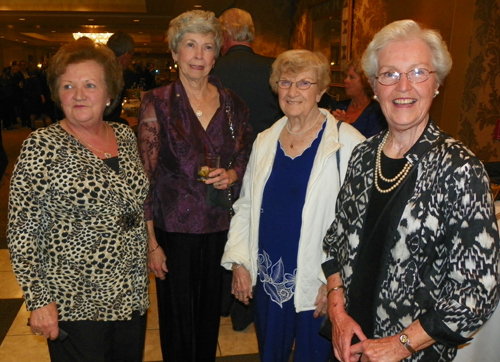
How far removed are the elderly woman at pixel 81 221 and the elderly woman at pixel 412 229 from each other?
2.67ft

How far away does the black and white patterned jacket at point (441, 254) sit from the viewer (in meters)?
1.17

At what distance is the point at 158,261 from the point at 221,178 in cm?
53

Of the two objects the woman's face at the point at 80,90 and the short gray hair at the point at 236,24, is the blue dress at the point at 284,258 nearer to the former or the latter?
the woman's face at the point at 80,90

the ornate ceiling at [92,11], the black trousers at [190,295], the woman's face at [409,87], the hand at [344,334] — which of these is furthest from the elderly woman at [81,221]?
the ornate ceiling at [92,11]

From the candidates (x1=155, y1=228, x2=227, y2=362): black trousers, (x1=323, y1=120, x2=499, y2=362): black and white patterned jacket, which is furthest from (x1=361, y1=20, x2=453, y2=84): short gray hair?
(x1=155, y1=228, x2=227, y2=362): black trousers

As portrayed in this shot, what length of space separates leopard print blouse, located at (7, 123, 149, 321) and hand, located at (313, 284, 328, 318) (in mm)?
745

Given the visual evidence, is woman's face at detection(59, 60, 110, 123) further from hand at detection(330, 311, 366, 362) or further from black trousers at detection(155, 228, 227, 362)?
hand at detection(330, 311, 366, 362)

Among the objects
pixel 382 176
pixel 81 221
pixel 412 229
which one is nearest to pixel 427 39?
pixel 382 176

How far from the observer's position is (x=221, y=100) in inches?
90.0

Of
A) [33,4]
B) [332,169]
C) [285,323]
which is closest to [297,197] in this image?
[332,169]

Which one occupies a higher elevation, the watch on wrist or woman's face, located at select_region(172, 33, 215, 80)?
woman's face, located at select_region(172, 33, 215, 80)

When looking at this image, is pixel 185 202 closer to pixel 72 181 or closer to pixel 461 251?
pixel 72 181

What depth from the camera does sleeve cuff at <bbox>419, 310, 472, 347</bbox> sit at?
1.21m

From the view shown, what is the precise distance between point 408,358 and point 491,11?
2.67 metres
